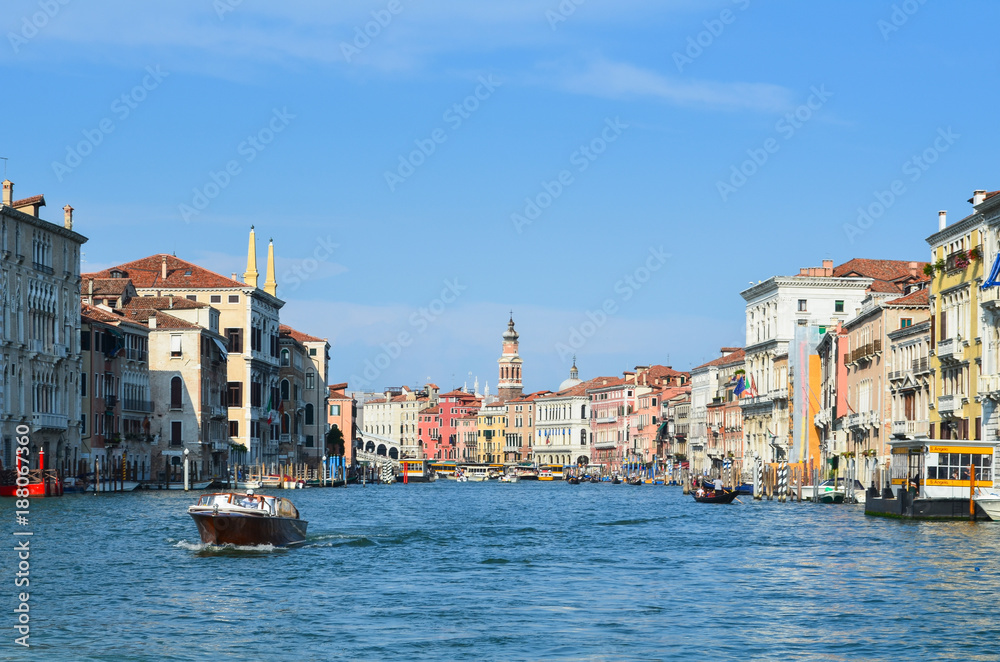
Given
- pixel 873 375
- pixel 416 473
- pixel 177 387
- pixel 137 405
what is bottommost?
pixel 416 473

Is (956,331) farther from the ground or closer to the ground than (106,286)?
closer to the ground

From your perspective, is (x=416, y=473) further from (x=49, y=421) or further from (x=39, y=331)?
(x=39, y=331)

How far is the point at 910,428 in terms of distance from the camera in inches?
2336

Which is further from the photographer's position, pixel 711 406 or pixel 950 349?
pixel 711 406

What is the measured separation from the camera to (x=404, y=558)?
106ft

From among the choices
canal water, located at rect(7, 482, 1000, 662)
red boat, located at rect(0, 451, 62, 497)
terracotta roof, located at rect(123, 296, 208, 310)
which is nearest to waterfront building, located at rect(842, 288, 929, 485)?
canal water, located at rect(7, 482, 1000, 662)

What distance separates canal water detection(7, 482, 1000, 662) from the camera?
62.7 ft

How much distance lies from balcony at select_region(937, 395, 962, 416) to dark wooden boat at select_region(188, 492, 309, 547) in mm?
28498

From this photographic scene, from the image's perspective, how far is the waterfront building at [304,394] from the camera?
359 ft

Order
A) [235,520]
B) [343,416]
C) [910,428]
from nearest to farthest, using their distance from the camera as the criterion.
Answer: [235,520] < [910,428] < [343,416]

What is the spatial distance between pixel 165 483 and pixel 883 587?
184ft

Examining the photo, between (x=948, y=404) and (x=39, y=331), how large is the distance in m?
→ 35.8

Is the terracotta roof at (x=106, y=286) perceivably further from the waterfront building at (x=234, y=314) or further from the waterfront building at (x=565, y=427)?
the waterfront building at (x=565, y=427)

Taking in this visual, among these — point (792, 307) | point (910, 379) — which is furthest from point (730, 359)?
point (910, 379)
